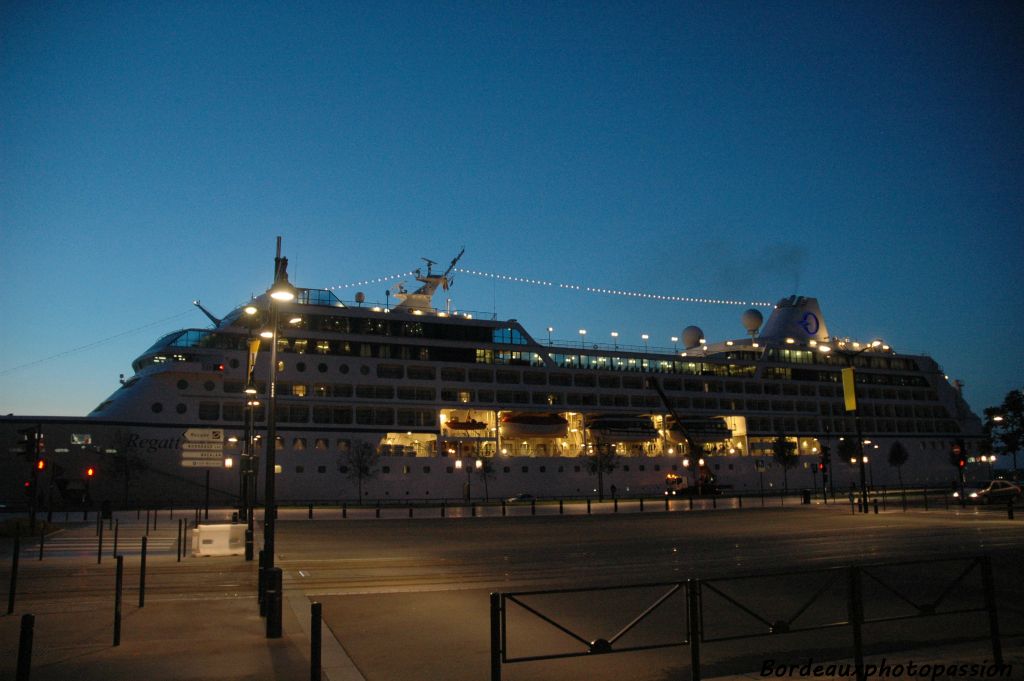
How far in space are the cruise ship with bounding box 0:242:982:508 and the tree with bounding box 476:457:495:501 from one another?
0.18m

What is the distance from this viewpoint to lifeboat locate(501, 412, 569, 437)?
204 feet

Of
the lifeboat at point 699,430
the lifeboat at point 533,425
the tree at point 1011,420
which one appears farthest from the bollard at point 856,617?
the tree at point 1011,420

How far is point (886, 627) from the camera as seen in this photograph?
10359 millimetres

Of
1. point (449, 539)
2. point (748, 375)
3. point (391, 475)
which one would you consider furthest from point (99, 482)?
point (748, 375)

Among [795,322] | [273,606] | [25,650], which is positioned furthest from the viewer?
[795,322]

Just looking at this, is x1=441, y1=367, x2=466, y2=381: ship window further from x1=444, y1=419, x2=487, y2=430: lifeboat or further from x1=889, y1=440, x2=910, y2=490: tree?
x1=889, y1=440, x2=910, y2=490: tree

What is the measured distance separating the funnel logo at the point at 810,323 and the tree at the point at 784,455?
17.2 meters

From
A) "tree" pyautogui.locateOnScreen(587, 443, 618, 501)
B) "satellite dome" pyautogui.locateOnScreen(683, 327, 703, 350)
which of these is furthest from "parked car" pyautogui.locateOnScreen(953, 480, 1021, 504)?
"satellite dome" pyautogui.locateOnScreen(683, 327, 703, 350)

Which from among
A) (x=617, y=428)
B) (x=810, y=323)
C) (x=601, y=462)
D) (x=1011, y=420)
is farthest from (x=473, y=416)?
(x=1011, y=420)

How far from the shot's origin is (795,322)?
86.7 meters

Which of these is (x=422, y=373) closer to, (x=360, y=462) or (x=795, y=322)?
(x=360, y=462)

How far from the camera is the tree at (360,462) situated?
51594mm

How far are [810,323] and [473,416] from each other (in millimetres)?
46385

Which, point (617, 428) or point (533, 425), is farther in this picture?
point (617, 428)
